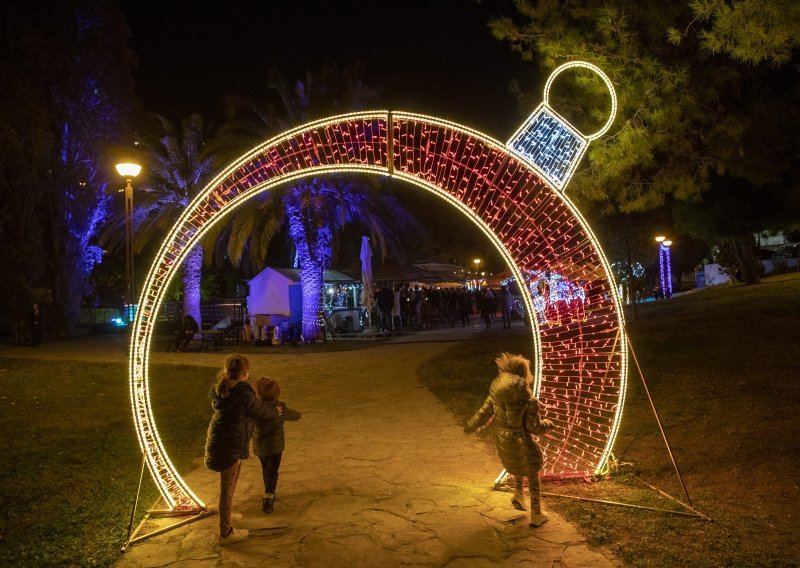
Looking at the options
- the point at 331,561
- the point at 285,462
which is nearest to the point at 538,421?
the point at 331,561

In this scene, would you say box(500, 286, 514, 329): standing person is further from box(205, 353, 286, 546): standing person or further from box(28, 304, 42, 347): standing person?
box(205, 353, 286, 546): standing person

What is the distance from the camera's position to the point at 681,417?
8180mm

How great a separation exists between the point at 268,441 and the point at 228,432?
0.68 metres

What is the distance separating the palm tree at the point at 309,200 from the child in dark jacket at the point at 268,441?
1522cm

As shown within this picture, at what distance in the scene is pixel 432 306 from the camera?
1204 inches

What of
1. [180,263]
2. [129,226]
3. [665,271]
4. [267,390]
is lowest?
[267,390]

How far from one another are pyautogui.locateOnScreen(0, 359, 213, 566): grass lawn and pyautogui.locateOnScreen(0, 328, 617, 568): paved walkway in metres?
0.61

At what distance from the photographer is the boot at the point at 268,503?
545 cm

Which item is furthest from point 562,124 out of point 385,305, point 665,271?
point 665,271

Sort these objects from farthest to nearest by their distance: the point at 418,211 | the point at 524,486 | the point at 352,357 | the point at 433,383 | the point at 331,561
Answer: the point at 418,211, the point at 352,357, the point at 433,383, the point at 524,486, the point at 331,561

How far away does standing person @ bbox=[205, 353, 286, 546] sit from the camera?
4887mm

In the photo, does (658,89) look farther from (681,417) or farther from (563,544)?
(563,544)

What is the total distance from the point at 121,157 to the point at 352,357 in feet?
Answer: 27.7

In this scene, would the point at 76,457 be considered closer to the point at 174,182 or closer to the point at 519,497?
the point at 519,497
